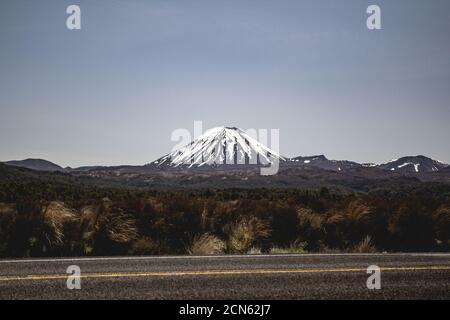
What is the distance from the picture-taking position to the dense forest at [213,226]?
12.4 metres

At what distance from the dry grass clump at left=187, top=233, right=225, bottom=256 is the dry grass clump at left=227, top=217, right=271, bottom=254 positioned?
0.33 m

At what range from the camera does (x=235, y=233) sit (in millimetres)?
13367

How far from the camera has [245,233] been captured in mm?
13289

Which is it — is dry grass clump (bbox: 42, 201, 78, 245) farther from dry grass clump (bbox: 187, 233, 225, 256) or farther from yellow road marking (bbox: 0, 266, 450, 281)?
yellow road marking (bbox: 0, 266, 450, 281)

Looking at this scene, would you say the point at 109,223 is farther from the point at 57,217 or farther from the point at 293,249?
the point at 293,249

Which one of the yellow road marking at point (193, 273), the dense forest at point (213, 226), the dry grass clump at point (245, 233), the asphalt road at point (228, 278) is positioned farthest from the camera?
the dry grass clump at point (245, 233)

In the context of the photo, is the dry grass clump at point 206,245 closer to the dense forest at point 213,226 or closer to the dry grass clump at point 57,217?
the dense forest at point 213,226

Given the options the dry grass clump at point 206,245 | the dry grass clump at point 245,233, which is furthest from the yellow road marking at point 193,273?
the dry grass clump at point 245,233

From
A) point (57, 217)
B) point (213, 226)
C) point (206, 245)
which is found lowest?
point (206, 245)

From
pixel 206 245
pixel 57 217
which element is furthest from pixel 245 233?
pixel 57 217

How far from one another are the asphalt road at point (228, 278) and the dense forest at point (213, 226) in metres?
3.00

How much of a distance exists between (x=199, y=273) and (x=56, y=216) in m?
6.65

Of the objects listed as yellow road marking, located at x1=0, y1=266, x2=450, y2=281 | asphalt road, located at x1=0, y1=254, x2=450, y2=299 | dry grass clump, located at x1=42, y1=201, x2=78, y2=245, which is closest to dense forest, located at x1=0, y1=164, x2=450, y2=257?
dry grass clump, located at x1=42, y1=201, x2=78, y2=245

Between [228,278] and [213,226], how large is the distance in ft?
22.0
